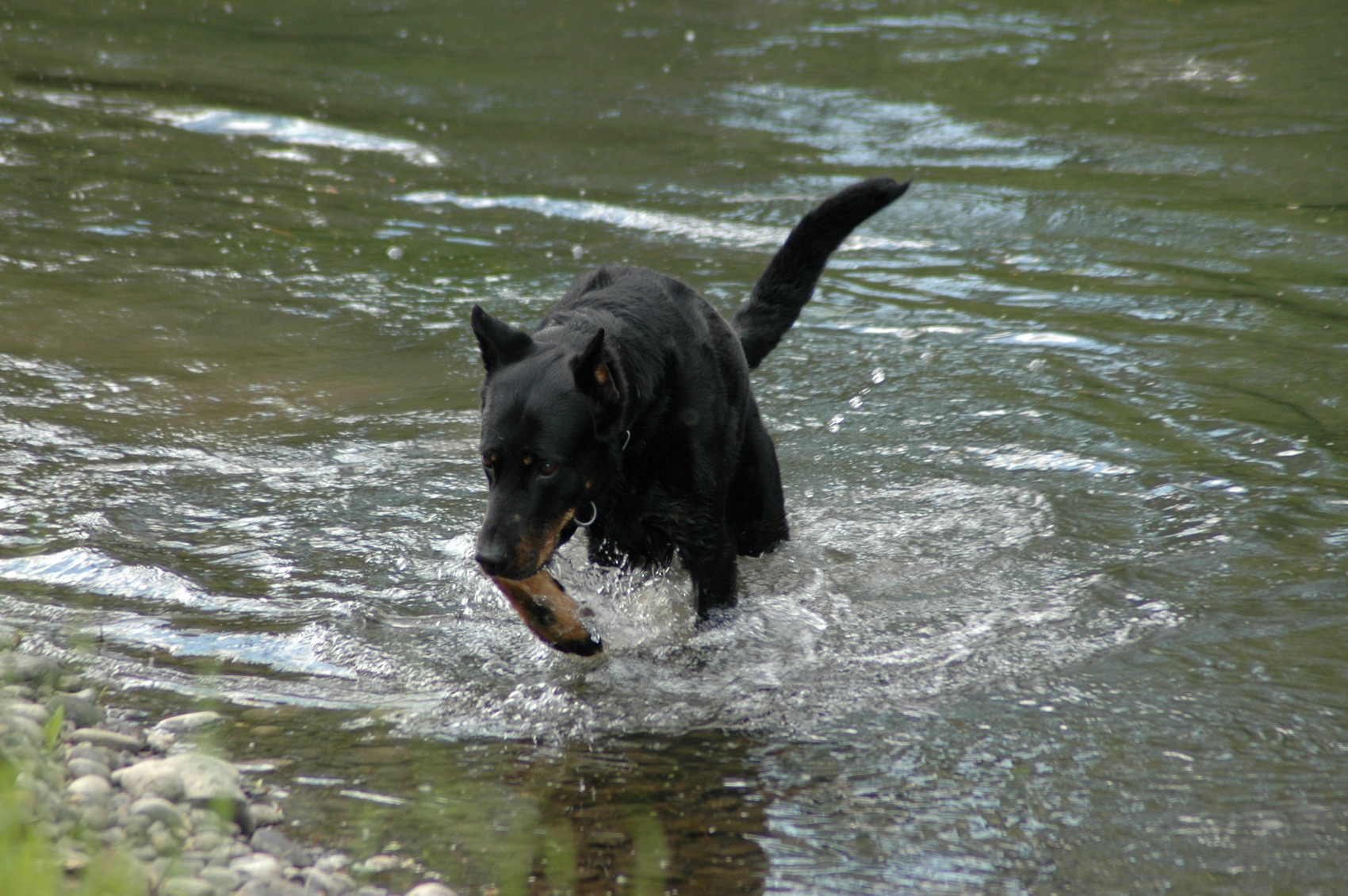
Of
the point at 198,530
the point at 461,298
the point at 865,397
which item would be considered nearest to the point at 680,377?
the point at 198,530

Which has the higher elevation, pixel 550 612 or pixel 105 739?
pixel 550 612

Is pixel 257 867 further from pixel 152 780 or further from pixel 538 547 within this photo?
pixel 538 547

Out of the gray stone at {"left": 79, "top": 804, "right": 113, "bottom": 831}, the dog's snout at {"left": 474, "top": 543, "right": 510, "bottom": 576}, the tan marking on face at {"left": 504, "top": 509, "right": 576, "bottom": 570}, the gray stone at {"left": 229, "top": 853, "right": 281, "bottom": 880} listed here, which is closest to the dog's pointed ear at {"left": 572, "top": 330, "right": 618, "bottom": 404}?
the tan marking on face at {"left": 504, "top": 509, "right": 576, "bottom": 570}

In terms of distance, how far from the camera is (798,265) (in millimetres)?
5523

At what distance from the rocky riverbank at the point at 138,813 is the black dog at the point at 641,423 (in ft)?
3.12

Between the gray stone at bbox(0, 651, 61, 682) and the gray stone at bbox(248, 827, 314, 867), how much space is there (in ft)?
3.38

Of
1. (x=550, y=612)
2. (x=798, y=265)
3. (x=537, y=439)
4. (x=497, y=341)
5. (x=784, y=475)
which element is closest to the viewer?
(x=537, y=439)

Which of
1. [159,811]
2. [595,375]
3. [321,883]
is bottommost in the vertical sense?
[321,883]

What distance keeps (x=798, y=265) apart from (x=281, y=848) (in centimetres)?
332

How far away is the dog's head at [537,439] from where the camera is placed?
3.83m

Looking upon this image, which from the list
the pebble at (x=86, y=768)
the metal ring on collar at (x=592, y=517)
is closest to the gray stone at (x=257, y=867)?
the pebble at (x=86, y=768)

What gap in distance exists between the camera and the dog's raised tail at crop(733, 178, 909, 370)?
5371 millimetres

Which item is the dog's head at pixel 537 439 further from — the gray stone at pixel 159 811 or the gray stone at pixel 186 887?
the gray stone at pixel 186 887

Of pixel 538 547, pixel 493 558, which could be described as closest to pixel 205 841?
pixel 493 558
